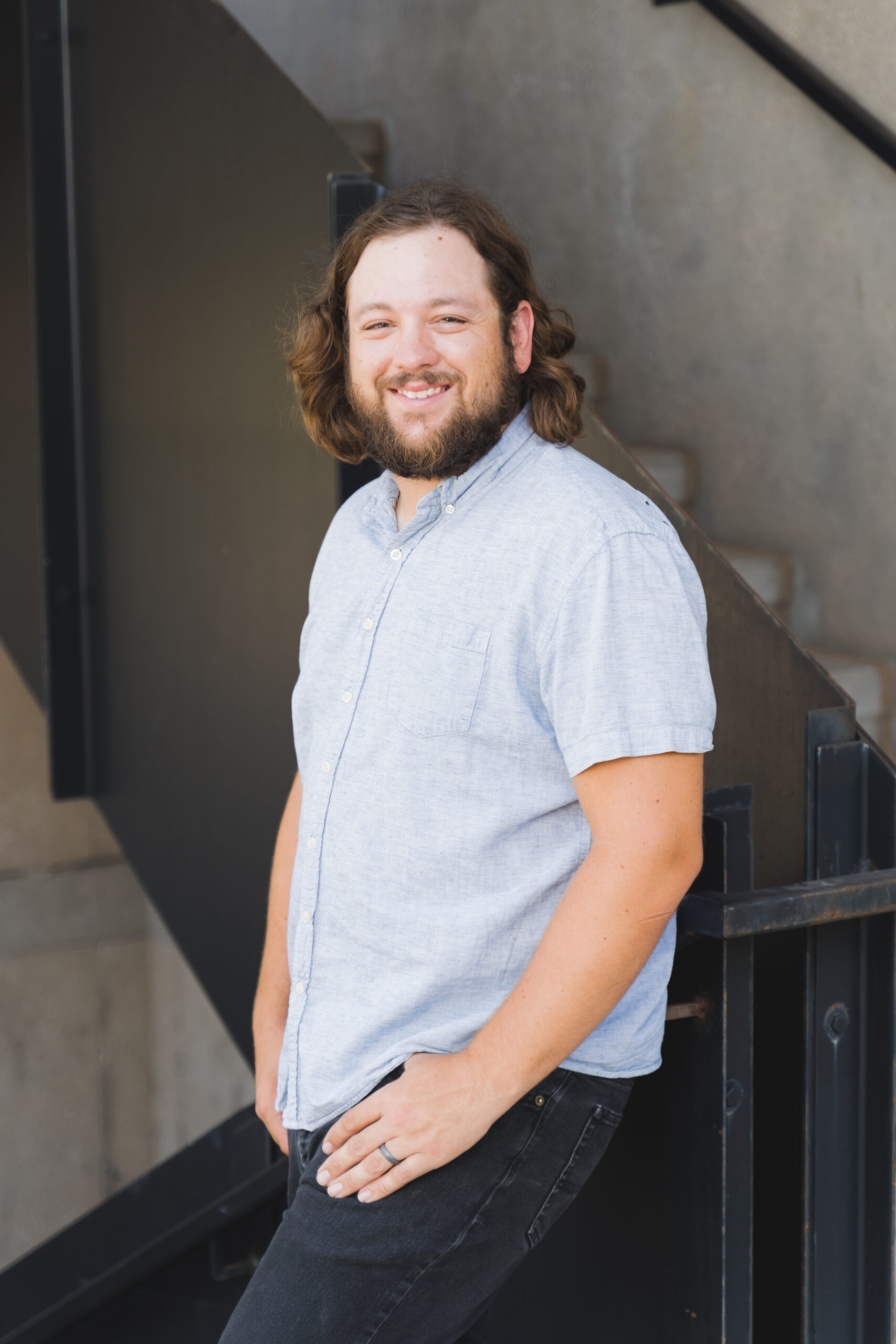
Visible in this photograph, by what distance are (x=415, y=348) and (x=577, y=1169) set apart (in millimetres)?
825

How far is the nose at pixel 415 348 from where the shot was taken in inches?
52.8

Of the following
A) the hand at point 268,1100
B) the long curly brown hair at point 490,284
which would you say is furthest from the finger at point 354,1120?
the long curly brown hair at point 490,284

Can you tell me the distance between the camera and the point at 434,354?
1.35 meters

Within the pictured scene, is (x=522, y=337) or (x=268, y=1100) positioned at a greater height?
(x=522, y=337)

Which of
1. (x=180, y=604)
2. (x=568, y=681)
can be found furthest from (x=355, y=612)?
(x=180, y=604)

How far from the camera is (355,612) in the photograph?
139cm

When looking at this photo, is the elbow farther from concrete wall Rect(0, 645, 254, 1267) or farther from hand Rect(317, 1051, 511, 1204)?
concrete wall Rect(0, 645, 254, 1267)

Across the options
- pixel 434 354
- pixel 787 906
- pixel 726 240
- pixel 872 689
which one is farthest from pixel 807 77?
pixel 787 906

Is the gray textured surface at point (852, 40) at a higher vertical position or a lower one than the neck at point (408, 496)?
higher

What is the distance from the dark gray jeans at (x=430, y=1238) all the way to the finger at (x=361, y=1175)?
0.05 feet

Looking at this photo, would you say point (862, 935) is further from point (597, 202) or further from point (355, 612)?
point (597, 202)

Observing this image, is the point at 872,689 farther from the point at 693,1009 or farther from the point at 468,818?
the point at 468,818

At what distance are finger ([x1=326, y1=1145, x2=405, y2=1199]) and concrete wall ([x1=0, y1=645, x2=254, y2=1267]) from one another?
428 centimetres

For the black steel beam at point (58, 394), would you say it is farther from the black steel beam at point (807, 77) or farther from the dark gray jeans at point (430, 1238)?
the dark gray jeans at point (430, 1238)
